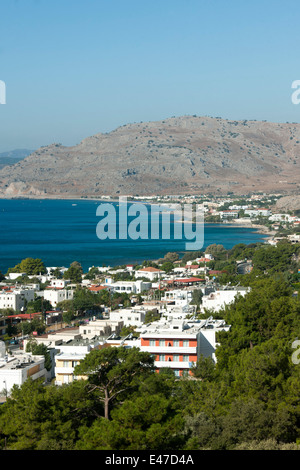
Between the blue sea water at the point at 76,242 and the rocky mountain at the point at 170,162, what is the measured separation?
97.0 feet

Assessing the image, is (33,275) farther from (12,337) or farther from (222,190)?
(222,190)

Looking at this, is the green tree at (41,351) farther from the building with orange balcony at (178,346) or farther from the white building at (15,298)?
the white building at (15,298)

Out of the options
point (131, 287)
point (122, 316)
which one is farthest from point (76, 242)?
point (122, 316)

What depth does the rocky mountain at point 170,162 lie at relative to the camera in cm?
10075

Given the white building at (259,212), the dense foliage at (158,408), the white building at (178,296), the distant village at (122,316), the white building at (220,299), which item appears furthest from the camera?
the white building at (259,212)

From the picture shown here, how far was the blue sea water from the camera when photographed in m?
35.6

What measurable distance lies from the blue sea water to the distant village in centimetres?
453

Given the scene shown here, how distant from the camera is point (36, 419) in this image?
21.9 feet

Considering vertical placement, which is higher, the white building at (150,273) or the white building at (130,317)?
the white building at (130,317)

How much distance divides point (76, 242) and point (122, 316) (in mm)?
28882

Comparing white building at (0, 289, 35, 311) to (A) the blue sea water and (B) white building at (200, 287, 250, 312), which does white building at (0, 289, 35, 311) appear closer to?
(B) white building at (200, 287, 250, 312)

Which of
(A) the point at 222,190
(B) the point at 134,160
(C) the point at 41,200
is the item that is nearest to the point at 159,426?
(A) the point at 222,190

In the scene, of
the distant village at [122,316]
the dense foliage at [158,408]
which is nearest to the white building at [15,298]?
the distant village at [122,316]

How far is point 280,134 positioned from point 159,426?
129 meters
